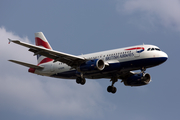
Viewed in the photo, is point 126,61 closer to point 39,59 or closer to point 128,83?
point 128,83

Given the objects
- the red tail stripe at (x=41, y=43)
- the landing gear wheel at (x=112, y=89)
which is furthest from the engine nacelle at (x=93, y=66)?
the red tail stripe at (x=41, y=43)

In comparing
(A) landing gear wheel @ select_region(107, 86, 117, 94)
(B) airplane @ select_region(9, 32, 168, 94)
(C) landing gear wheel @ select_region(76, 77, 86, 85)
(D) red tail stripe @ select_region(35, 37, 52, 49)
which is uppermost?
(D) red tail stripe @ select_region(35, 37, 52, 49)

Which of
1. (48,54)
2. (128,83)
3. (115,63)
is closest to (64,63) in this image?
(48,54)

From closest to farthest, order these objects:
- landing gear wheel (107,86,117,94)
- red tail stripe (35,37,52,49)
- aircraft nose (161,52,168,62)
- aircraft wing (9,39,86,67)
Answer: aircraft wing (9,39,86,67) → aircraft nose (161,52,168,62) → landing gear wheel (107,86,117,94) → red tail stripe (35,37,52,49)

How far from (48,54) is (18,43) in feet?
20.5

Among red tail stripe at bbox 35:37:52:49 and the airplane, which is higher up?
red tail stripe at bbox 35:37:52:49

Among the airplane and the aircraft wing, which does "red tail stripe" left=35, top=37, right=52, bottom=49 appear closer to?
the airplane

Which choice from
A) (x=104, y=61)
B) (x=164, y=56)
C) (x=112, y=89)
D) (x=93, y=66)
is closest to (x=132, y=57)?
(x=104, y=61)

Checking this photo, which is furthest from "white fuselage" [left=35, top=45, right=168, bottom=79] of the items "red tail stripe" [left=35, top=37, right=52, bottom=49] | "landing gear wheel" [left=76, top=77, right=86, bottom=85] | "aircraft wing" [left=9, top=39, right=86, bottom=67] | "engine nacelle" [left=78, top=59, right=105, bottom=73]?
"red tail stripe" [left=35, top=37, right=52, bottom=49]

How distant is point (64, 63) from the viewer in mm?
52719

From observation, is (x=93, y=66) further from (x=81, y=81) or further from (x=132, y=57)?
(x=132, y=57)

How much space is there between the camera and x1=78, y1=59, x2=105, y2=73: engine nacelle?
48.8 meters

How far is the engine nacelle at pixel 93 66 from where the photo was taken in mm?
48750

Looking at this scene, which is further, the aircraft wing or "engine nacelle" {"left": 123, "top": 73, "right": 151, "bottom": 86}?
"engine nacelle" {"left": 123, "top": 73, "right": 151, "bottom": 86}
